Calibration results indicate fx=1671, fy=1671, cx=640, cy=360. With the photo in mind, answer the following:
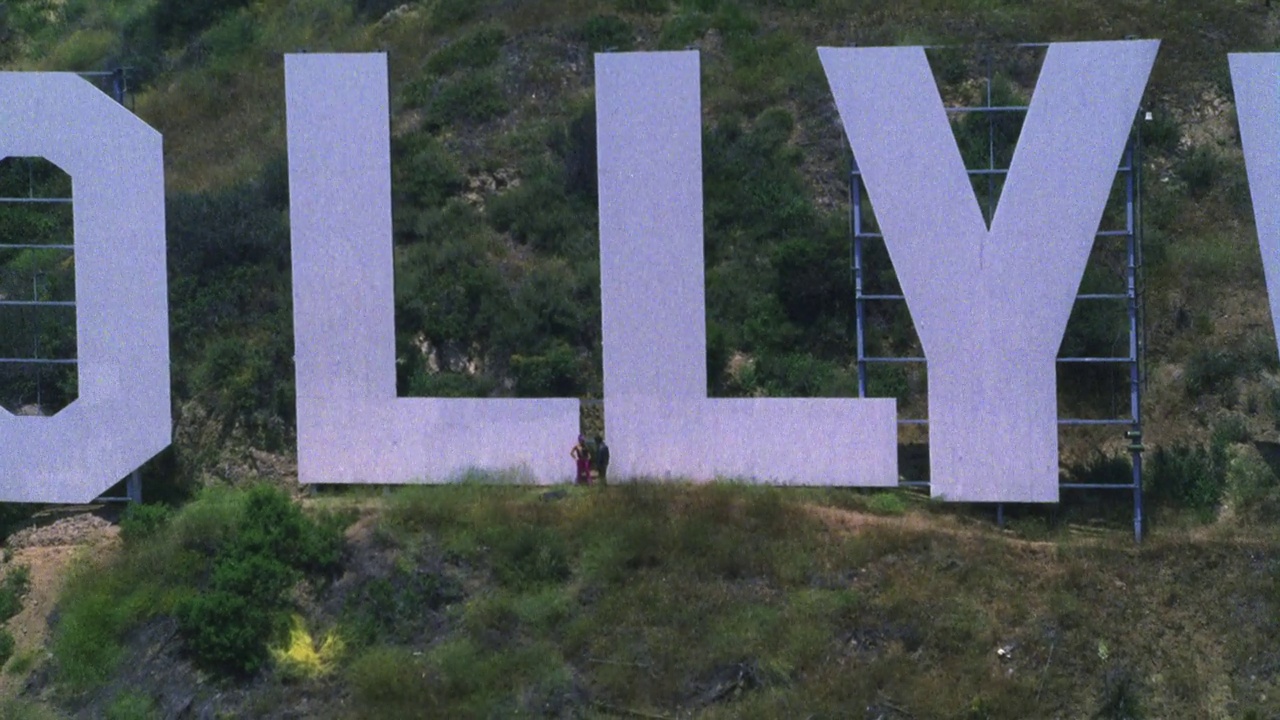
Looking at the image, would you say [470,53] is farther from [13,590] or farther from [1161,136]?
[13,590]

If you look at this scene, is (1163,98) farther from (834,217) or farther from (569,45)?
(569,45)

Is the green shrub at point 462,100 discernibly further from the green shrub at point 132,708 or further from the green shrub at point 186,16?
the green shrub at point 132,708

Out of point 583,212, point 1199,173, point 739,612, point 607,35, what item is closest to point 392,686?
point 739,612

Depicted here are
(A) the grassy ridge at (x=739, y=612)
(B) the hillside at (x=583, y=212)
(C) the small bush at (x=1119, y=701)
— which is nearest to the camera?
(C) the small bush at (x=1119, y=701)

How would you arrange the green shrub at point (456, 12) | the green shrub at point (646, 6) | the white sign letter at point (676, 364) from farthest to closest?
1. the green shrub at point (456, 12)
2. the green shrub at point (646, 6)
3. the white sign letter at point (676, 364)

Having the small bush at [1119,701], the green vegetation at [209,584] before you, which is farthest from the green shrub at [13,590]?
the small bush at [1119,701]
